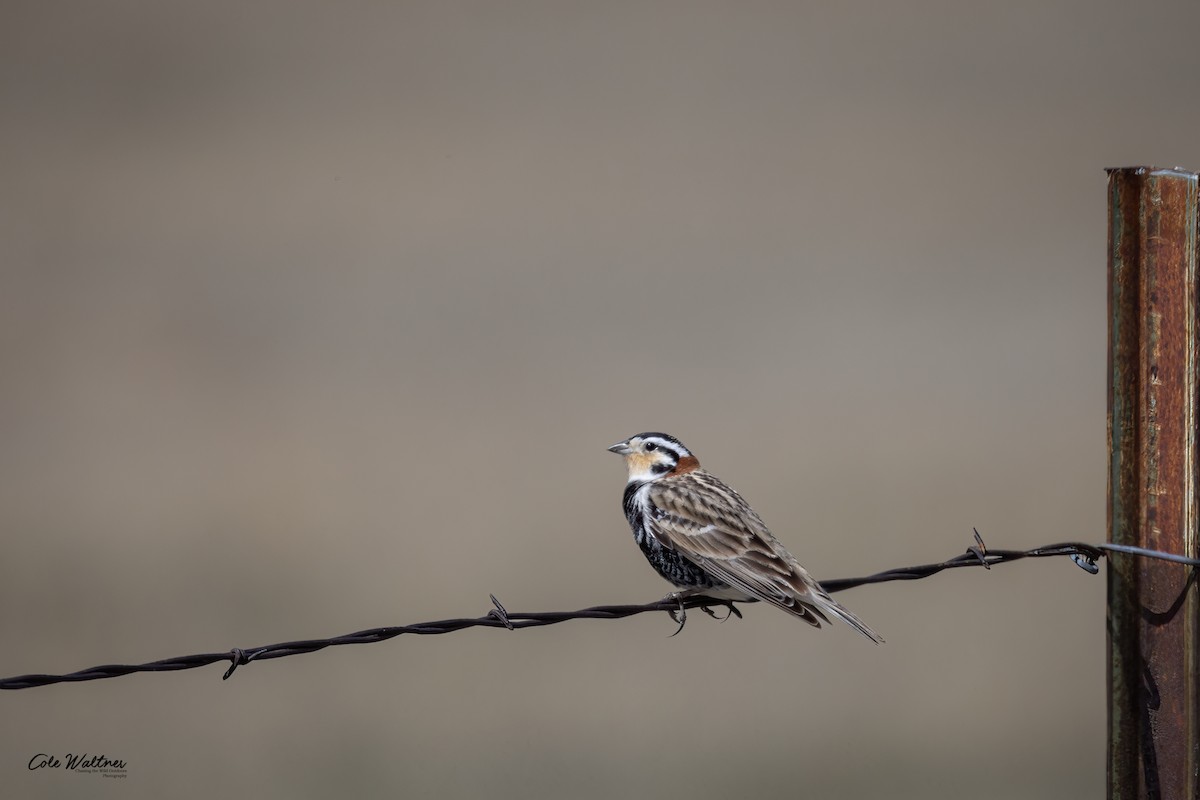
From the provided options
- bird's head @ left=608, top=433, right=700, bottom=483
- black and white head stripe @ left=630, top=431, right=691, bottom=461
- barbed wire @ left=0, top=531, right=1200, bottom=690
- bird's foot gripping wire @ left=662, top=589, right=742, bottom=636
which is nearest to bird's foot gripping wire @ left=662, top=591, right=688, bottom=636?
bird's foot gripping wire @ left=662, top=589, right=742, bottom=636

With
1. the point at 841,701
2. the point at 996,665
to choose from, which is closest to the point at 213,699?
the point at 841,701

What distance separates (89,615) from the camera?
14109 mm

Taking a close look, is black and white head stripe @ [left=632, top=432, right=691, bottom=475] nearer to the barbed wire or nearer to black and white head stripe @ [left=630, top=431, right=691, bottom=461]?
black and white head stripe @ [left=630, top=431, right=691, bottom=461]

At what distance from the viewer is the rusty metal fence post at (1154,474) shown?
16.1 ft

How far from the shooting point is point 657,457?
768 centimetres

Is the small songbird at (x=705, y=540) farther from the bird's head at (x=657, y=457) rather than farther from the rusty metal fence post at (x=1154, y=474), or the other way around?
the rusty metal fence post at (x=1154, y=474)

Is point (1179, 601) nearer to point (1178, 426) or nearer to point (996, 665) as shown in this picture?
point (1178, 426)

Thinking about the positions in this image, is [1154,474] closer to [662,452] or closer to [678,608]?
[678,608]

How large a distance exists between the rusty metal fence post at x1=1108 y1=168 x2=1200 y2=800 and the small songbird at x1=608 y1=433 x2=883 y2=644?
3.73ft

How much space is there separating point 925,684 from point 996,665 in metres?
1.01

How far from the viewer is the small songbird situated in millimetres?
6238

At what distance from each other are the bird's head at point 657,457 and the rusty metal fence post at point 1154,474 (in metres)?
2.89

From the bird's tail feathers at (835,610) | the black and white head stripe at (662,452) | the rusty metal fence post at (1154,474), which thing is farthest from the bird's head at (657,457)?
the rusty metal fence post at (1154,474)

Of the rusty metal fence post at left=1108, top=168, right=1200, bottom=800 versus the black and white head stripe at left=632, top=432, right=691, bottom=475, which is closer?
the rusty metal fence post at left=1108, top=168, right=1200, bottom=800
